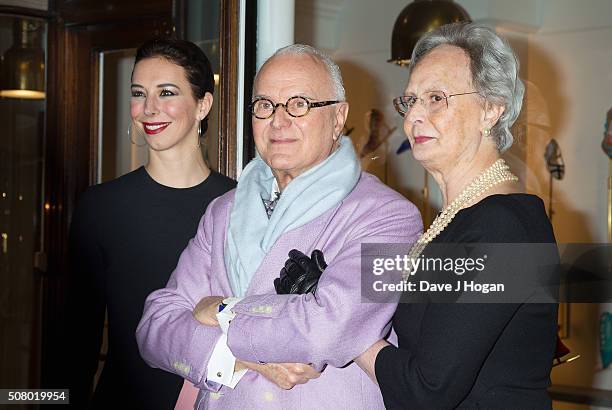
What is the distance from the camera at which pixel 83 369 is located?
198 centimetres

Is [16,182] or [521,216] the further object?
[16,182]

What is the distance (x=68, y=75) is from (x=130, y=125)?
0.69 ft

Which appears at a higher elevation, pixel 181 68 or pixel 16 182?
pixel 181 68

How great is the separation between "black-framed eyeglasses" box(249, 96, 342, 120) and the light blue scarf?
103 mm

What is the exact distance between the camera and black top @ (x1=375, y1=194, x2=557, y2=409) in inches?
49.4

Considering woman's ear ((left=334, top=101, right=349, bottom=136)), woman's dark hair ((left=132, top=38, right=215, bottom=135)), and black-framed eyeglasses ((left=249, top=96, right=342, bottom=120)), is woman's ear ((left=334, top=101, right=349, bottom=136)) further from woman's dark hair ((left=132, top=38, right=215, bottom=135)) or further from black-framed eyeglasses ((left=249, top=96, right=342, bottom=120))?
woman's dark hair ((left=132, top=38, right=215, bottom=135))

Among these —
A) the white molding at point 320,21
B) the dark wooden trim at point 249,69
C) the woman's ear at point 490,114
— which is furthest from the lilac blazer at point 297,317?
the white molding at point 320,21

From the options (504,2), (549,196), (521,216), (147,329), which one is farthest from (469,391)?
(504,2)

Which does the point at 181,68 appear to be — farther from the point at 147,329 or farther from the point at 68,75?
the point at 147,329

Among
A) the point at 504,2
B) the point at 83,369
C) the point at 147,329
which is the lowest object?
the point at 83,369

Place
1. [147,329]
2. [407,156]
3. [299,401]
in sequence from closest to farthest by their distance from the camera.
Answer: [299,401] < [147,329] < [407,156]

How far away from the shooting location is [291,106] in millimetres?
1582

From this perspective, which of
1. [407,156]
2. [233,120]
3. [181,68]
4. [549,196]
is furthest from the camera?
[407,156]
